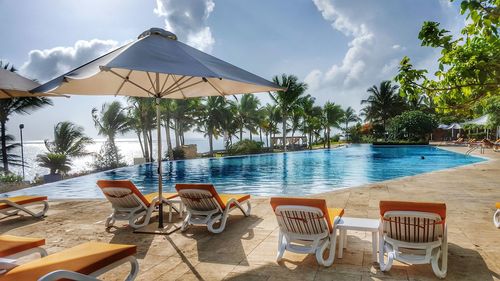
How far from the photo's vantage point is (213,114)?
38.7 metres

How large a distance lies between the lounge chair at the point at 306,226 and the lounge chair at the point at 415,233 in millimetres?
627

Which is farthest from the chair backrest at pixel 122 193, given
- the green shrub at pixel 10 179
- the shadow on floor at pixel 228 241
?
the green shrub at pixel 10 179

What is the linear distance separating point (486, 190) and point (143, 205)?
8.62 meters

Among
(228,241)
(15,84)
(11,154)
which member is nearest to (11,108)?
(11,154)

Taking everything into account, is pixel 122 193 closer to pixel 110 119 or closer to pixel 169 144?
pixel 169 144

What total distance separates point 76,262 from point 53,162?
18249 millimetres

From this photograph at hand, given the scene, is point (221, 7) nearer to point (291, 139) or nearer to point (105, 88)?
point (105, 88)

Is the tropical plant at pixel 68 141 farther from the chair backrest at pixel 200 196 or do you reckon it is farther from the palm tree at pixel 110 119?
the chair backrest at pixel 200 196

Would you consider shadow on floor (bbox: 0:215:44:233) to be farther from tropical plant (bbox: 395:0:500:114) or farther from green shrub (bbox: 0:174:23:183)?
green shrub (bbox: 0:174:23:183)

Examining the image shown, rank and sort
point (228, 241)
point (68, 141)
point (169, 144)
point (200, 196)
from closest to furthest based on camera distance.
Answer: point (228, 241) → point (200, 196) → point (68, 141) → point (169, 144)

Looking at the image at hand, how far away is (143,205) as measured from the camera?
5934 mm

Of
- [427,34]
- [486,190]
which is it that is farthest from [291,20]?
[427,34]

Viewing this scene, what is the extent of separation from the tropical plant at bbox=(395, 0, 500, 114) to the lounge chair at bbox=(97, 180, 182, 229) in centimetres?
442

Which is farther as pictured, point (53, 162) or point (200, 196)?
point (53, 162)
